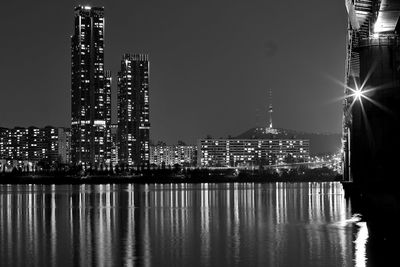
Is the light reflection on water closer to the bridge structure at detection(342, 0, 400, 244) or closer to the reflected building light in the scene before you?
the reflected building light

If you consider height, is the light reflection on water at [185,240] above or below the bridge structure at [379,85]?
below

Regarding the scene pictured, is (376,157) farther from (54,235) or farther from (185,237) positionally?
(54,235)

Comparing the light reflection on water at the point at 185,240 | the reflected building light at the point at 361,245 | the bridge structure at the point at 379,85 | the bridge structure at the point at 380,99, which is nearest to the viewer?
the reflected building light at the point at 361,245

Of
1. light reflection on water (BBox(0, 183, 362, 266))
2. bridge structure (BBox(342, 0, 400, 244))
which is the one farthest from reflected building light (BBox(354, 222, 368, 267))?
bridge structure (BBox(342, 0, 400, 244))

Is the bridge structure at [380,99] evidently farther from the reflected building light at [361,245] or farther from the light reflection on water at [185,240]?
the reflected building light at [361,245]

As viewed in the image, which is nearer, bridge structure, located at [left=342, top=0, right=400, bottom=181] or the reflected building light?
the reflected building light

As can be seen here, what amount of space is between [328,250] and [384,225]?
8.96 metres

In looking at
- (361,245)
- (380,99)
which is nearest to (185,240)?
(361,245)

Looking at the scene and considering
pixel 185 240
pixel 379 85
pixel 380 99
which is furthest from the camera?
pixel 380 99

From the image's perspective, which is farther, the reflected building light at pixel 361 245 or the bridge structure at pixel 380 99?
the bridge structure at pixel 380 99

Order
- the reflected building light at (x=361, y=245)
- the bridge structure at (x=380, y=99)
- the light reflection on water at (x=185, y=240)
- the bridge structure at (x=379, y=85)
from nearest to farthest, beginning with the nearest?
the reflected building light at (x=361, y=245) < the light reflection on water at (x=185, y=240) < the bridge structure at (x=380, y=99) < the bridge structure at (x=379, y=85)

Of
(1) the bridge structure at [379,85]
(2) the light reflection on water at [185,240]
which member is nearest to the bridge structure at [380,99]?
(1) the bridge structure at [379,85]

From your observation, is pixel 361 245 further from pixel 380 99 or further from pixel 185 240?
pixel 380 99

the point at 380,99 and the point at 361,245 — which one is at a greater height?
the point at 380,99
